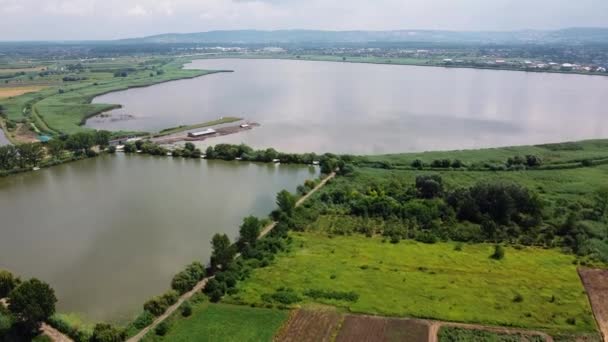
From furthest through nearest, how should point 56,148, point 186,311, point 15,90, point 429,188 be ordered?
point 15,90 < point 56,148 < point 429,188 < point 186,311

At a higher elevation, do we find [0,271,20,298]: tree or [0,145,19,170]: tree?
[0,145,19,170]: tree

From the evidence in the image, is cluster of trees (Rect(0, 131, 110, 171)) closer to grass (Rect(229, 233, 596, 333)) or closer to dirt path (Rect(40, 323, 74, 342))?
dirt path (Rect(40, 323, 74, 342))

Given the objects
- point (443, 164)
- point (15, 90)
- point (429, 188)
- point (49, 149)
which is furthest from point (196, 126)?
point (15, 90)

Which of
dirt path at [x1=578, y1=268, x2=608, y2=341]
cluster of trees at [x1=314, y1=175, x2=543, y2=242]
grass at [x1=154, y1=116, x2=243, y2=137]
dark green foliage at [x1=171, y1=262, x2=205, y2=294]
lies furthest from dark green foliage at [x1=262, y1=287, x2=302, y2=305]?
grass at [x1=154, y1=116, x2=243, y2=137]

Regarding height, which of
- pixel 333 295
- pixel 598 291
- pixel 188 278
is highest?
pixel 188 278

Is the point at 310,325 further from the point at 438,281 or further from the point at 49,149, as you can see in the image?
the point at 49,149

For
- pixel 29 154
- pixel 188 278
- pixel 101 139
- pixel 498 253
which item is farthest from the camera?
pixel 101 139

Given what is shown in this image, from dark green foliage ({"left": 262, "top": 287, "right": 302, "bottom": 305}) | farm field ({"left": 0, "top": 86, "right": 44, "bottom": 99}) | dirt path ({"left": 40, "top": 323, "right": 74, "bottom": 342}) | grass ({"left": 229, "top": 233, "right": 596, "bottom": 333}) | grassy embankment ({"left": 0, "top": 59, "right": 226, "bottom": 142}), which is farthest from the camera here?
farm field ({"left": 0, "top": 86, "right": 44, "bottom": 99})

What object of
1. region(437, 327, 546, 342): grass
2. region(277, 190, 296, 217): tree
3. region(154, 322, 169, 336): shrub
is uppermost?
region(277, 190, 296, 217): tree
